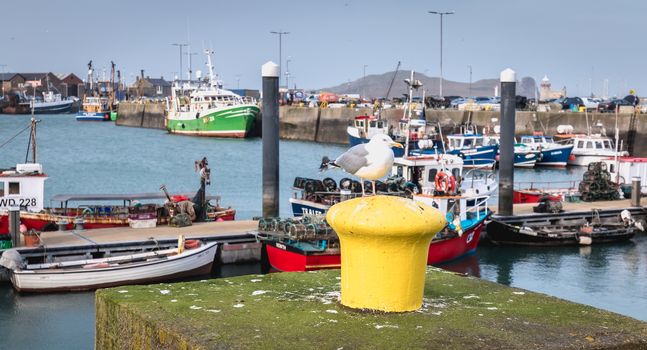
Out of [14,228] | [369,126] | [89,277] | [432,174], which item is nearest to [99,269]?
[89,277]

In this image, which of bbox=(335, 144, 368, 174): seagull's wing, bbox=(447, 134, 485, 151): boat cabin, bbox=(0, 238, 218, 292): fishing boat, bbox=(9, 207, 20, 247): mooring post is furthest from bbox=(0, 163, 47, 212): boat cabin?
bbox=(447, 134, 485, 151): boat cabin

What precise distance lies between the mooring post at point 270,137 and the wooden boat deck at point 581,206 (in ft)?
29.9

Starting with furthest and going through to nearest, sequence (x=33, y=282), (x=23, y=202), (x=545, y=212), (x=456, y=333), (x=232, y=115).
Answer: (x=232, y=115) → (x=545, y=212) → (x=23, y=202) → (x=33, y=282) → (x=456, y=333)

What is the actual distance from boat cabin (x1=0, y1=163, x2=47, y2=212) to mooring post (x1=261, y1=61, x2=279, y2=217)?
628 cm

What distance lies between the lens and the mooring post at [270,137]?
85.6ft

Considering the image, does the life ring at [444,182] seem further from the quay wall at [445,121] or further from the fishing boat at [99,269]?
the quay wall at [445,121]

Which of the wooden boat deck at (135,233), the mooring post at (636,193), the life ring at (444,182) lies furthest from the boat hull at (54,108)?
the life ring at (444,182)

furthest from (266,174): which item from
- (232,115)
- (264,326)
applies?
(232,115)

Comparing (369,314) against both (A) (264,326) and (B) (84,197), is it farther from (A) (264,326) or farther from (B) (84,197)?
(B) (84,197)

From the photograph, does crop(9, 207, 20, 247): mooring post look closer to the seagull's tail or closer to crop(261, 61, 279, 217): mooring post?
crop(261, 61, 279, 217): mooring post

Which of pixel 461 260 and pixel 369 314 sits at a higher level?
pixel 369 314

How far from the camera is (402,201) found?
729 cm

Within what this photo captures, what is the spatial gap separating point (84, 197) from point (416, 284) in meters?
22.4

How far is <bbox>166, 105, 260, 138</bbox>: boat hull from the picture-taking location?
298ft
